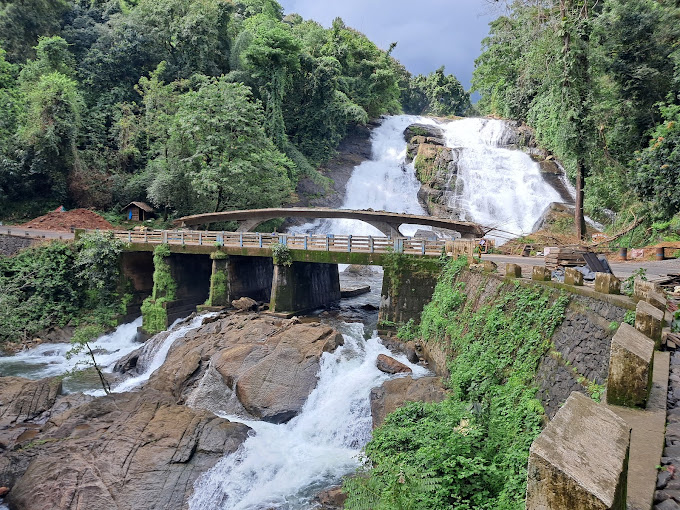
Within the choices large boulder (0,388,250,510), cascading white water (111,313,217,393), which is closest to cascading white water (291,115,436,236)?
cascading white water (111,313,217,393)

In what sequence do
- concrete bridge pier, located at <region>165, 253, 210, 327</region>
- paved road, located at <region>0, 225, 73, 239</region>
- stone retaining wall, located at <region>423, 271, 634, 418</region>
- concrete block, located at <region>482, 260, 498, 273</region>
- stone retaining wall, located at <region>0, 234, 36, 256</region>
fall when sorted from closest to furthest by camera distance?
stone retaining wall, located at <region>423, 271, 634, 418</region>, concrete block, located at <region>482, 260, 498, 273</region>, concrete bridge pier, located at <region>165, 253, 210, 327</region>, stone retaining wall, located at <region>0, 234, 36, 256</region>, paved road, located at <region>0, 225, 73, 239</region>

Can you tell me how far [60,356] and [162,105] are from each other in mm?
22388

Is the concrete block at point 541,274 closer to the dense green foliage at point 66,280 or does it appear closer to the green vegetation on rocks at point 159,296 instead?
the green vegetation on rocks at point 159,296

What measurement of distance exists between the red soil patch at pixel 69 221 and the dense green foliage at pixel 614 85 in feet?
98.6

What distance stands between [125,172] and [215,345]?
26.9 meters

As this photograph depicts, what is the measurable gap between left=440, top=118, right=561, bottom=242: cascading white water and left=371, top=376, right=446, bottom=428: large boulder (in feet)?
60.4

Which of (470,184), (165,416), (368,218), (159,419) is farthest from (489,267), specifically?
(470,184)

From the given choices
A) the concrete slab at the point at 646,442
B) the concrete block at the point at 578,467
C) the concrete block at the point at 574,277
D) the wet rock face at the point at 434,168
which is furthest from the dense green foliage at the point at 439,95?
the concrete block at the point at 578,467

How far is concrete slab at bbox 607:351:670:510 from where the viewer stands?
121 inches

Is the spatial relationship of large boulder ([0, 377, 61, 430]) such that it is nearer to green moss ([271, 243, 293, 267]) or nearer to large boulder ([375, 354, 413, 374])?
green moss ([271, 243, 293, 267])

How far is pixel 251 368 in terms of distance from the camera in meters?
13.3

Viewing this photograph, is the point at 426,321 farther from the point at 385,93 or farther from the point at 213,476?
the point at 385,93

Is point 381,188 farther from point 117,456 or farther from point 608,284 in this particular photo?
point 608,284

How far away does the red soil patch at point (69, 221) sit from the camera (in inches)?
1228
